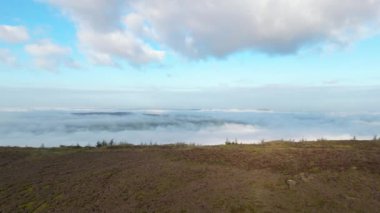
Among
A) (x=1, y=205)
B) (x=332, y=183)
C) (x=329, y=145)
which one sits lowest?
(x=1, y=205)

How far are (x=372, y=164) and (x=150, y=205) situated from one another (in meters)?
7.43

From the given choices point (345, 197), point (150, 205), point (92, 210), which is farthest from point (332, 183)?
point (92, 210)

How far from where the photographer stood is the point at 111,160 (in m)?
15.7

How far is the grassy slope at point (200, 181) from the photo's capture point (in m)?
10.4

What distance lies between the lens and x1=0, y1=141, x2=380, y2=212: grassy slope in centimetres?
1038

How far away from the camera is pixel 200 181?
12.3 metres

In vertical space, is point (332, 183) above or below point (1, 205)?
above

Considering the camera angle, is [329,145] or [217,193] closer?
[217,193]

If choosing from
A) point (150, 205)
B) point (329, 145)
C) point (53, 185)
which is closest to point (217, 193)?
point (150, 205)

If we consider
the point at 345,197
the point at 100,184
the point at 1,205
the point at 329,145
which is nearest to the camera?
the point at 345,197

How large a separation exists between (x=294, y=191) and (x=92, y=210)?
547 cm

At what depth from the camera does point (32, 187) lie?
41.1 ft

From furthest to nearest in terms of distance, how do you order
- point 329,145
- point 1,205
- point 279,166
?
point 329,145 → point 279,166 → point 1,205

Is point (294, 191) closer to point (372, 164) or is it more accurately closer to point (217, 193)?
point (217, 193)
